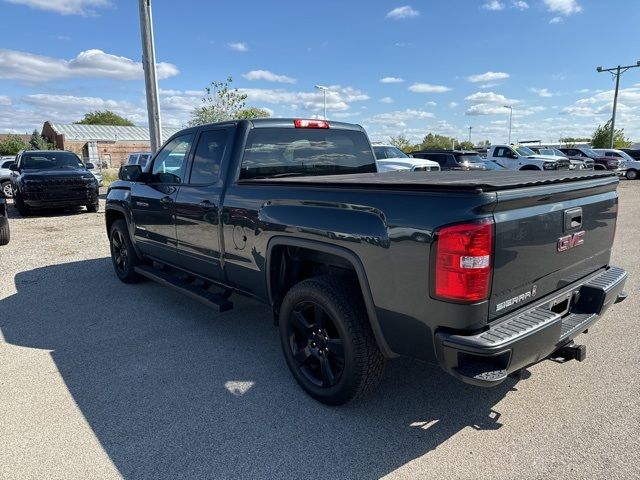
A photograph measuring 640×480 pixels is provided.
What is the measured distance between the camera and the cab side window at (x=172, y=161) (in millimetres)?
4496

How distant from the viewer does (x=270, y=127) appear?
4023mm

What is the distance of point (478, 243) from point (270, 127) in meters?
2.41

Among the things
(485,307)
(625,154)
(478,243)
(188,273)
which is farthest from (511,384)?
(625,154)

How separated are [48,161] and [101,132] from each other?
58538 mm

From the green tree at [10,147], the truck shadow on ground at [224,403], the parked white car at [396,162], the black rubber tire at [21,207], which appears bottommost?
the truck shadow on ground at [224,403]

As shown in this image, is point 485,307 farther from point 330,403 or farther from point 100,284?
point 100,284

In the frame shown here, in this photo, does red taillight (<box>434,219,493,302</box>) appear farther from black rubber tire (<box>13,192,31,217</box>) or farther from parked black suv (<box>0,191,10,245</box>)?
black rubber tire (<box>13,192,31,217</box>)

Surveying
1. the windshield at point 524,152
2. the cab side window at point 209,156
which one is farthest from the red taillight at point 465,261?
the windshield at point 524,152

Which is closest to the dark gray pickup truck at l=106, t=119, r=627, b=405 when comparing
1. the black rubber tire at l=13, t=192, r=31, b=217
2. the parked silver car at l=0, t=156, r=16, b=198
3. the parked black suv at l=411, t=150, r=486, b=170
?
the black rubber tire at l=13, t=192, r=31, b=217

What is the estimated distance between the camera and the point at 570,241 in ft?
9.17

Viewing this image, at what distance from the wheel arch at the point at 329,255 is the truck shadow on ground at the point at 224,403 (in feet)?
1.79

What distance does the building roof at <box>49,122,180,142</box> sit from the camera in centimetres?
6234

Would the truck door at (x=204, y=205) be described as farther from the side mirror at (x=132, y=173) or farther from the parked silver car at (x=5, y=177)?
the parked silver car at (x=5, y=177)

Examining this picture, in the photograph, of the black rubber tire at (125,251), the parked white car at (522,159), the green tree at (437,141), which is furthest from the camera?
the green tree at (437,141)
